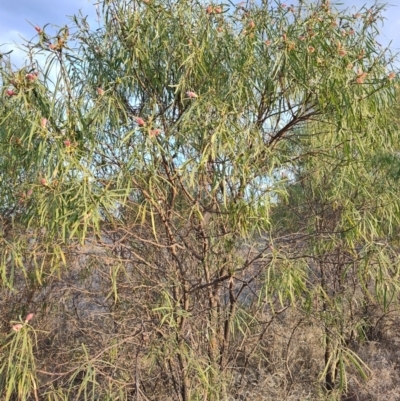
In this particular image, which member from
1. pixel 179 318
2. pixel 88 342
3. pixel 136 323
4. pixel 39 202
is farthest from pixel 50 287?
pixel 39 202

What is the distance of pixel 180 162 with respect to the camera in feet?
6.02

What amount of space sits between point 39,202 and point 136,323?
0.84 metres

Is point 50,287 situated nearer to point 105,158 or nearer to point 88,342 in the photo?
point 88,342

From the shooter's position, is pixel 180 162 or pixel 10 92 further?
pixel 180 162

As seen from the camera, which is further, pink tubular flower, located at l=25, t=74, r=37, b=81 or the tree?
the tree

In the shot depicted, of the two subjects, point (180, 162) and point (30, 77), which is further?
point (180, 162)

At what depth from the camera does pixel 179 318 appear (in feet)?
6.21

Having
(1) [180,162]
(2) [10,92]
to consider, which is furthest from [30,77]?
(1) [180,162]

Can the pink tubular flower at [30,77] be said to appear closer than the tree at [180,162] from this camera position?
Yes

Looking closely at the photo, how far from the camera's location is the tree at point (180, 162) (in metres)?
1.53

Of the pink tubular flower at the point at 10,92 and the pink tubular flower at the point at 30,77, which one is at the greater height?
the pink tubular flower at the point at 30,77

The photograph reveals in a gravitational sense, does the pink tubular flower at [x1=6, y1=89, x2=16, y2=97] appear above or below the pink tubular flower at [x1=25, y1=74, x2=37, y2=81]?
below

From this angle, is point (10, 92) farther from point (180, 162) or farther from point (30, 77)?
point (180, 162)

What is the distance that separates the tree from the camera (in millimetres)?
1529
